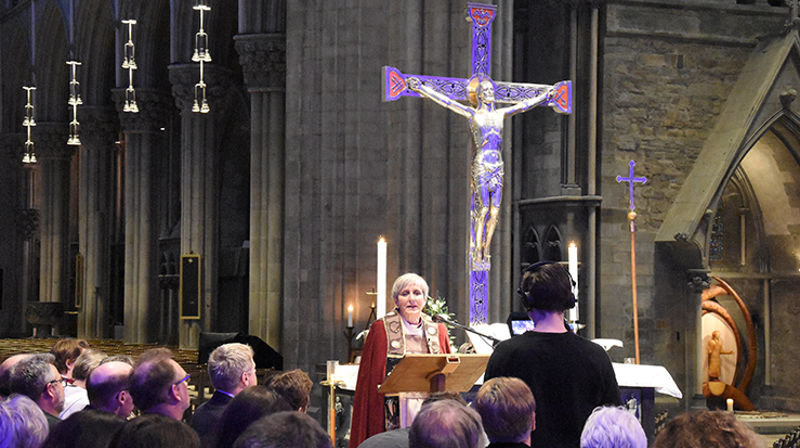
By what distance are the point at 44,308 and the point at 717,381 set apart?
54.3 ft

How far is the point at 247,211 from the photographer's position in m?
26.2

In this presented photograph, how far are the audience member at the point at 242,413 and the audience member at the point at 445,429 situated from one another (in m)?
0.90

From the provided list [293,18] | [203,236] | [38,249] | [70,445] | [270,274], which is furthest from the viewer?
[38,249]

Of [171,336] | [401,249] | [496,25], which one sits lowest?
[171,336]

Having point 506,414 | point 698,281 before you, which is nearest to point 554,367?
point 506,414

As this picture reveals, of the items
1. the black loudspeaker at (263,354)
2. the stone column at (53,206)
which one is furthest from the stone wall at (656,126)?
the stone column at (53,206)

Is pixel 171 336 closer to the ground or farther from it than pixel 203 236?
closer to the ground

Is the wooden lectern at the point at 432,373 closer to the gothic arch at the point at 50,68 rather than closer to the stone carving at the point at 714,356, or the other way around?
the stone carving at the point at 714,356

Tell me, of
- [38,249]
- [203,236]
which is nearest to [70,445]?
[203,236]

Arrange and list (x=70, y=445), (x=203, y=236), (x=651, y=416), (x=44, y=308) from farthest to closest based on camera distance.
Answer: (x=44, y=308) → (x=203, y=236) → (x=651, y=416) → (x=70, y=445)

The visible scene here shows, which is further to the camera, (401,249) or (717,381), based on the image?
(717,381)

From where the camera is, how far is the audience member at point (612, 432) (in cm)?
340

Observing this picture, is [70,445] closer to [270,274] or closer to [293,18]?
[293,18]

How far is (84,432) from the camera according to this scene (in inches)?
152
